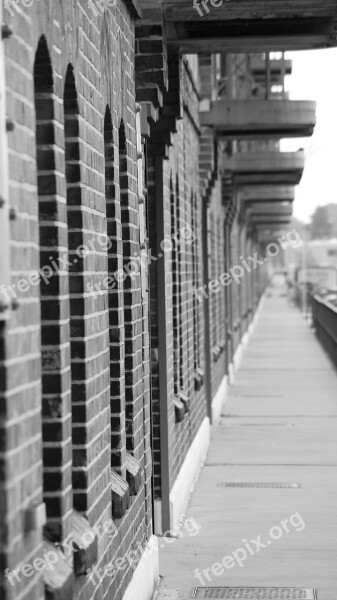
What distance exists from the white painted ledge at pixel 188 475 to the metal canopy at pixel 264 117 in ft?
12.3

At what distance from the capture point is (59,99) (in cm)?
451

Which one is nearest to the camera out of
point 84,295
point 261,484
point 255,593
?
point 84,295

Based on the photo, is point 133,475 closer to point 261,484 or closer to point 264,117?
point 261,484

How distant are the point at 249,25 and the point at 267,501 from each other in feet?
14.8

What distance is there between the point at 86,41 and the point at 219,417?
12.7m

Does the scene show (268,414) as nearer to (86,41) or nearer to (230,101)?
(230,101)

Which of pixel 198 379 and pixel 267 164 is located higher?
pixel 267 164

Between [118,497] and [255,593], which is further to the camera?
[255,593]

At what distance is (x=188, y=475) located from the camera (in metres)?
11.4

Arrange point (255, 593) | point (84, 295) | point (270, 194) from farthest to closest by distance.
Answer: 1. point (270, 194)
2. point (255, 593)
3. point (84, 295)

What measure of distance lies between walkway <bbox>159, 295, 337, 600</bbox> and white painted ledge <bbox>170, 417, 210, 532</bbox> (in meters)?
Result: 0.11

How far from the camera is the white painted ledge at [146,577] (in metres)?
6.63

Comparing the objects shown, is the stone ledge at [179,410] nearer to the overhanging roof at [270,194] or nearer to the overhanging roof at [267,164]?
the overhanging roof at [267,164]

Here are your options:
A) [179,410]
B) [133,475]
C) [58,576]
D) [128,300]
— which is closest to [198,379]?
[179,410]
